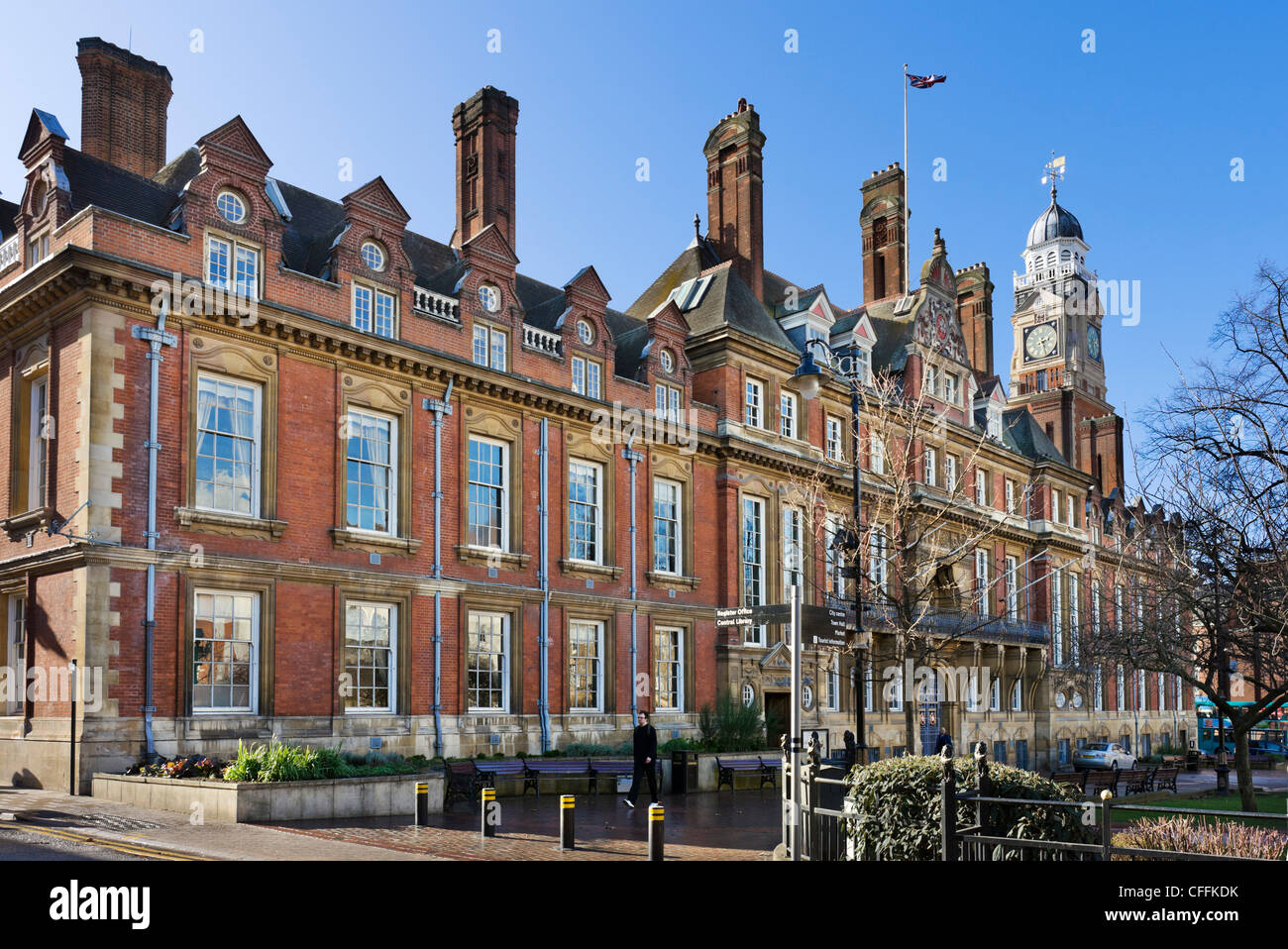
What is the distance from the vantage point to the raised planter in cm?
1717

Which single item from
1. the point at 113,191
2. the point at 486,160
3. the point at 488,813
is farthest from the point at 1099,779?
the point at 113,191

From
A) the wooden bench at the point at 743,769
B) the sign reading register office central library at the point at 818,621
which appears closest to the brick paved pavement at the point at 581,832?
the sign reading register office central library at the point at 818,621

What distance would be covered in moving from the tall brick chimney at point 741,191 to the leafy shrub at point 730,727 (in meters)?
14.6

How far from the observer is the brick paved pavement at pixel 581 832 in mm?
15117

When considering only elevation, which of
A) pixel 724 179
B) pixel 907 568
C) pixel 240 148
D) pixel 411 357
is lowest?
pixel 907 568

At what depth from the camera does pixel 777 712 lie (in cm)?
3712

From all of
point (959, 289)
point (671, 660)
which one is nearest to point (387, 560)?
point (671, 660)

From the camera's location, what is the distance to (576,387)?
105 feet

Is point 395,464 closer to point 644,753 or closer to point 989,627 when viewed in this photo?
point 644,753

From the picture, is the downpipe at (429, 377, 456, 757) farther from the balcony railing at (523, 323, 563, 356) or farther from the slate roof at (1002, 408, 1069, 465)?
the slate roof at (1002, 408, 1069, 465)

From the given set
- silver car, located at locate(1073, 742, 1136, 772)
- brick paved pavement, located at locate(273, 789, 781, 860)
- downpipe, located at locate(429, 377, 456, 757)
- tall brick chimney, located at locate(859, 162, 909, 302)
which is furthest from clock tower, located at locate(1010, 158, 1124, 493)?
brick paved pavement, located at locate(273, 789, 781, 860)

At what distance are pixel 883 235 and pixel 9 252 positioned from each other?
3620 centimetres
